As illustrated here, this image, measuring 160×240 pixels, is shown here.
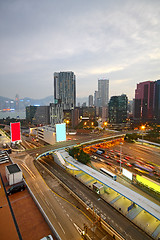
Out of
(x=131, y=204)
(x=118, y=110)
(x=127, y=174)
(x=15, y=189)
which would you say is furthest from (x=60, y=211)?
(x=118, y=110)

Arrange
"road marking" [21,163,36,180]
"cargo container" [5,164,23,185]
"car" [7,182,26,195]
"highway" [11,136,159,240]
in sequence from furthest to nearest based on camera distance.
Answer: "road marking" [21,163,36,180]
"cargo container" [5,164,23,185]
"car" [7,182,26,195]
"highway" [11,136,159,240]

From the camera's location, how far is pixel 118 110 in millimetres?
137875

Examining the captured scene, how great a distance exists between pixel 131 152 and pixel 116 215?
28.2 m

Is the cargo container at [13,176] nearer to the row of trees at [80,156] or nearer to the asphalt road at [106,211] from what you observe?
the asphalt road at [106,211]

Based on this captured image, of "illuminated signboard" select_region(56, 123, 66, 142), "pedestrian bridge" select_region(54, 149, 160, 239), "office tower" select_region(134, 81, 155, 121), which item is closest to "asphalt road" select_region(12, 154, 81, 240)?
"pedestrian bridge" select_region(54, 149, 160, 239)

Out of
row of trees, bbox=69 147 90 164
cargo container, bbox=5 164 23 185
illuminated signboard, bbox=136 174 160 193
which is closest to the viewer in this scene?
cargo container, bbox=5 164 23 185

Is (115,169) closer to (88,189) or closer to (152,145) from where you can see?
(88,189)

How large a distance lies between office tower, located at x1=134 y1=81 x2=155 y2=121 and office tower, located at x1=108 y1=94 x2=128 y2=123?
16240 mm

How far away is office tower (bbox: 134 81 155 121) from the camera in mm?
143875

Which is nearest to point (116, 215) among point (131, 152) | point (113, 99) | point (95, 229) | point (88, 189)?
point (95, 229)

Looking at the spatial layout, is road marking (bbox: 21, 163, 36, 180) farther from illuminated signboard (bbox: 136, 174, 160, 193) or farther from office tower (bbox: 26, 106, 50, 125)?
office tower (bbox: 26, 106, 50, 125)

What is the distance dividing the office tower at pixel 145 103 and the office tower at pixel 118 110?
16240 mm

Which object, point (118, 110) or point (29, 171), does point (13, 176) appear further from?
point (118, 110)

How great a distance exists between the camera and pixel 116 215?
1780cm
